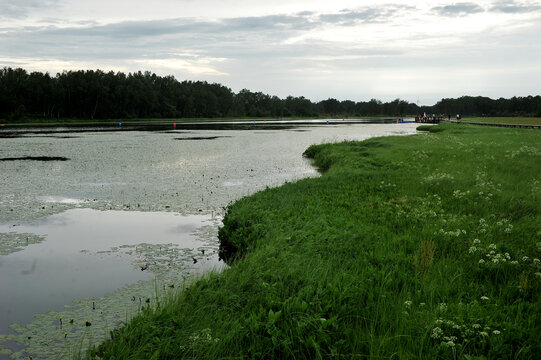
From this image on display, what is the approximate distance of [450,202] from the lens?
1488 centimetres

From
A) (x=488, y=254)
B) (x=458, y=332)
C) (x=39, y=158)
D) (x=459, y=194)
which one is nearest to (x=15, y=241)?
(x=458, y=332)

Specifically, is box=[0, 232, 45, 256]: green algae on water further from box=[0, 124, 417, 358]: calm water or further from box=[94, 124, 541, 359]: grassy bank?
box=[94, 124, 541, 359]: grassy bank

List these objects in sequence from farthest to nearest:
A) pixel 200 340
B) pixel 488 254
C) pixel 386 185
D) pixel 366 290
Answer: pixel 386 185, pixel 488 254, pixel 366 290, pixel 200 340

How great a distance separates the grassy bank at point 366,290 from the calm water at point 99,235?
1831 mm

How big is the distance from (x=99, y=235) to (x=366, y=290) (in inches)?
447

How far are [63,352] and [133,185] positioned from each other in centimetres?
1855

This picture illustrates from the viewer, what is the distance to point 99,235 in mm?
15359

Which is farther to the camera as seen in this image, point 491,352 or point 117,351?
point 117,351

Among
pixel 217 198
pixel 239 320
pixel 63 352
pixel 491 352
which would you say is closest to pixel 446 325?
pixel 491 352

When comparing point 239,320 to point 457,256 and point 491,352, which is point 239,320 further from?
point 457,256

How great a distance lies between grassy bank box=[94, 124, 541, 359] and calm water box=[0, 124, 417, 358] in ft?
6.01

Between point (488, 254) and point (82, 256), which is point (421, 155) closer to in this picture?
point (488, 254)

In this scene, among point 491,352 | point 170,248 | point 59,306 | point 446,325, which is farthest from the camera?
point 170,248

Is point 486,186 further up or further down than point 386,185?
further up
